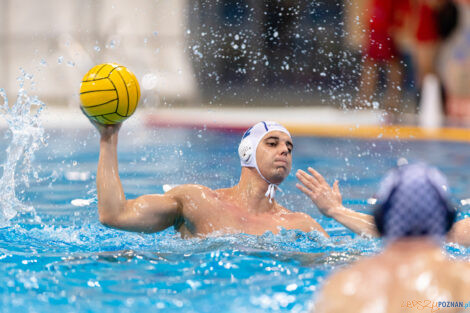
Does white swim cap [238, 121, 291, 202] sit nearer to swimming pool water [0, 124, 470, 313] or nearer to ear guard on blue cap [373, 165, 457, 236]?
swimming pool water [0, 124, 470, 313]

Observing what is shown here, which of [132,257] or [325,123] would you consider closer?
[132,257]

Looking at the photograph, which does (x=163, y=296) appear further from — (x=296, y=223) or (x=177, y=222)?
(x=296, y=223)

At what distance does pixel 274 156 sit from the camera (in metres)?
3.82

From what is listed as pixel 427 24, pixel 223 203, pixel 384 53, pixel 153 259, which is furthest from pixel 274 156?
pixel 384 53

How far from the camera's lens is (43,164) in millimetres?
7316

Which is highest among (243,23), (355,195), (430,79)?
(243,23)

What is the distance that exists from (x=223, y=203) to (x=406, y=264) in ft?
6.81

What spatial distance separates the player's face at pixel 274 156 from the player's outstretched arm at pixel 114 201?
2.18ft

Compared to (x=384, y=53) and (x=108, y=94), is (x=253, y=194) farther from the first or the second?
(x=384, y=53)

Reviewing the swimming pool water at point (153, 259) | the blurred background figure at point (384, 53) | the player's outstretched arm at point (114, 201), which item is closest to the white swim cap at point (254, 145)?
the swimming pool water at point (153, 259)

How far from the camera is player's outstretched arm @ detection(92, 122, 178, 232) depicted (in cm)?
324

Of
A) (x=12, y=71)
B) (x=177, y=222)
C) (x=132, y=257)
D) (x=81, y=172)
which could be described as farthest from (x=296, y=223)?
(x=12, y=71)

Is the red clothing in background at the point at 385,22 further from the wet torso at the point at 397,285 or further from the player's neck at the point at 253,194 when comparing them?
the wet torso at the point at 397,285

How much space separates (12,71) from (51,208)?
792 centimetres
